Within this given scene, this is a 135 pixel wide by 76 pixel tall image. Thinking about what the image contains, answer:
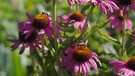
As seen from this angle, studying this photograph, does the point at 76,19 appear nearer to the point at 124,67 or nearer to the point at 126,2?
the point at 126,2

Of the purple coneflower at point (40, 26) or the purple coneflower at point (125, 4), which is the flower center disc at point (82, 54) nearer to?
the purple coneflower at point (40, 26)

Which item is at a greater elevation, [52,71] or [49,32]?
[49,32]

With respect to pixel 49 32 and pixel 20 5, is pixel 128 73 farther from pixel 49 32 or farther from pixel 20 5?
pixel 20 5

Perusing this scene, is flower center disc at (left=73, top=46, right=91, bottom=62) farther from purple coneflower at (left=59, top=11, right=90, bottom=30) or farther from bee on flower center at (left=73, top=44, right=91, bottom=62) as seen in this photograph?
purple coneflower at (left=59, top=11, right=90, bottom=30)

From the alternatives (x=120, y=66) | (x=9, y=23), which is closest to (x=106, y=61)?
(x=120, y=66)

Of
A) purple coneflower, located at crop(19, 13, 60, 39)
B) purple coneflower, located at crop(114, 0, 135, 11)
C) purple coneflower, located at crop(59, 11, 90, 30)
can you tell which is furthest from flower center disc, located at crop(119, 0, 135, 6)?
purple coneflower, located at crop(19, 13, 60, 39)

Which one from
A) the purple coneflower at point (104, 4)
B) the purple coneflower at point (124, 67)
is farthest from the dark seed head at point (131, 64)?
the purple coneflower at point (104, 4)

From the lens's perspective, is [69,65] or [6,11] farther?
[6,11]
